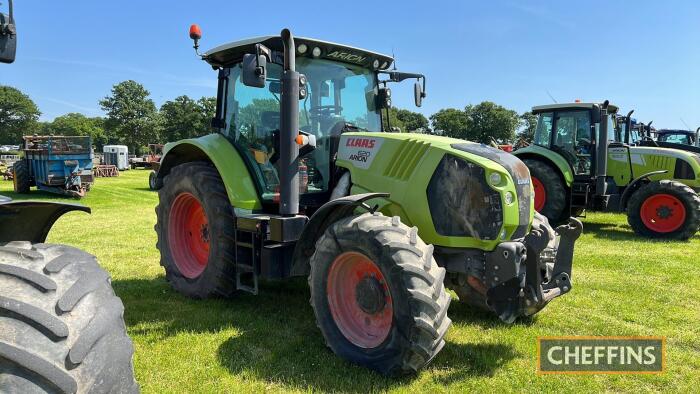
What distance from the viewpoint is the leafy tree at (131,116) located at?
52.0 metres

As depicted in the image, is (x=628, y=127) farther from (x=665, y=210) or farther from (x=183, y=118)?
(x=183, y=118)

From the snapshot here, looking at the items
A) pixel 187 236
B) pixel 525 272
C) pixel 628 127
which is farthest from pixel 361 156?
pixel 628 127

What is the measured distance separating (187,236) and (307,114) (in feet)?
7.13

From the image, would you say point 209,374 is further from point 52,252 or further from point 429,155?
point 429,155

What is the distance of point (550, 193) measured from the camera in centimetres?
1002

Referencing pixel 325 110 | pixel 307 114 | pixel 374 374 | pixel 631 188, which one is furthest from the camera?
pixel 631 188

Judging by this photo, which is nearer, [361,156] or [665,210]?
[361,156]

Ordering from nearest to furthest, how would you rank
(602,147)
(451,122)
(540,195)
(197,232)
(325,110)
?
(325,110), (197,232), (602,147), (540,195), (451,122)

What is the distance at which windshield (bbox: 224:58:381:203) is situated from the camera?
4609 mm

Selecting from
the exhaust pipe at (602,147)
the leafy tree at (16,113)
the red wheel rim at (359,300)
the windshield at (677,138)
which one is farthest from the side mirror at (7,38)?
the leafy tree at (16,113)

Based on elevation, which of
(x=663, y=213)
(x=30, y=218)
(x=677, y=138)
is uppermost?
(x=677, y=138)

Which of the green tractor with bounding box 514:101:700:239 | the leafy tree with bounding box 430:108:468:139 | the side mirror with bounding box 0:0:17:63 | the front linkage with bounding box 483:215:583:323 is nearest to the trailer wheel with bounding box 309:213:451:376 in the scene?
the front linkage with bounding box 483:215:583:323

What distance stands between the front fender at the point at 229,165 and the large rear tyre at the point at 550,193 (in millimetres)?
7050

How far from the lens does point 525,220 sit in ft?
12.6
